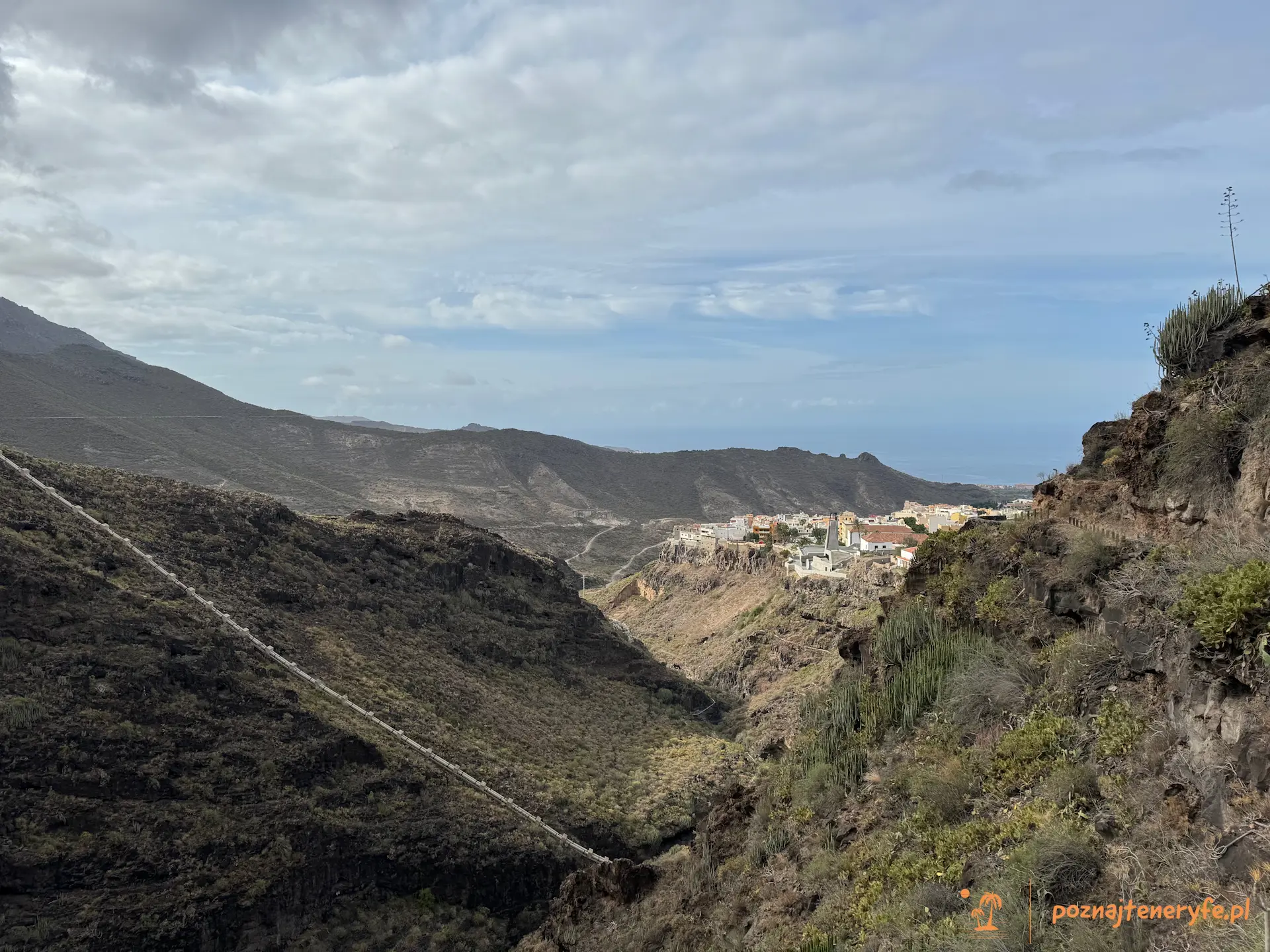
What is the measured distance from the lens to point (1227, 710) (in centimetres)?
548

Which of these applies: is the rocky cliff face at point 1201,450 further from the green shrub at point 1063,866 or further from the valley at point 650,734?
the green shrub at point 1063,866

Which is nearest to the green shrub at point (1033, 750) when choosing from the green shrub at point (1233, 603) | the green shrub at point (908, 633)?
the green shrub at point (1233, 603)

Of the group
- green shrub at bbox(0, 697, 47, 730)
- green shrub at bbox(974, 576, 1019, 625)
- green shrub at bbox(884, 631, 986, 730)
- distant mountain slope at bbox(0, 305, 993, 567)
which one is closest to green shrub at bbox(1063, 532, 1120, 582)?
green shrub at bbox(974, 576, 1019, 625)

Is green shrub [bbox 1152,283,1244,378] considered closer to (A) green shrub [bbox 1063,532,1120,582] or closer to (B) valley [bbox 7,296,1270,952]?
(B) valley [bbox 7,296,1270,952]

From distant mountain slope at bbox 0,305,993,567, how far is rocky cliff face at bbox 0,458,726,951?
44199 millimetres

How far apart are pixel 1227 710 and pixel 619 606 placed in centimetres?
5374

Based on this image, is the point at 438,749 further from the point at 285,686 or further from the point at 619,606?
the point at 619,606

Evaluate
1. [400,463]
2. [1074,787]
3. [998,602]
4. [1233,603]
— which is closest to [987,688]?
[998,602]

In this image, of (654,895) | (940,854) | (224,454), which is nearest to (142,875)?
(654,895)

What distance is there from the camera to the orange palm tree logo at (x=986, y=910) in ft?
18.7

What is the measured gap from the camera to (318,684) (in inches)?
918

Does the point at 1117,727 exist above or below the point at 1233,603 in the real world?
below

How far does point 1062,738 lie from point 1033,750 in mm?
277

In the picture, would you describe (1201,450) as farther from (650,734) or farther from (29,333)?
(29,333)
